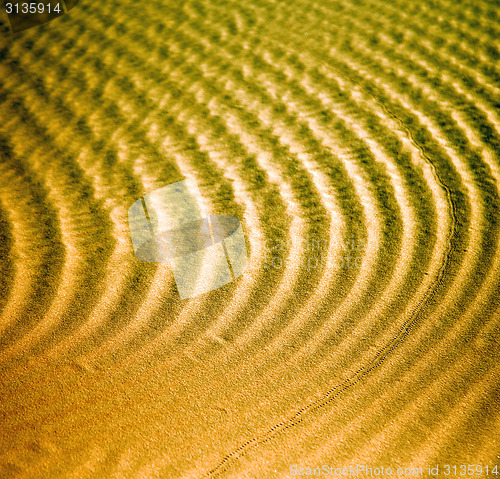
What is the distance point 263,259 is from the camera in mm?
2162

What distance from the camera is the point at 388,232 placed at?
224 cm

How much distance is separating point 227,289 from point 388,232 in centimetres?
85

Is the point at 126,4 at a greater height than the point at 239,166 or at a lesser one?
greater

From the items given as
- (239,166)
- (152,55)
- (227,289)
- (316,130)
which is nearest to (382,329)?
(227,289)

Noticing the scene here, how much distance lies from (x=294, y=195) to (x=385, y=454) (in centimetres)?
138

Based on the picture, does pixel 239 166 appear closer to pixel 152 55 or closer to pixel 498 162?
pixel 498 162

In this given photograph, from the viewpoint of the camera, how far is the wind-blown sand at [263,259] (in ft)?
5.10

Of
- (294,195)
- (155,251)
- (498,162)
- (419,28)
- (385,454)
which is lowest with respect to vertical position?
(385,454)

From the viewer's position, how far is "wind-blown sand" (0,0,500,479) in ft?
5.10

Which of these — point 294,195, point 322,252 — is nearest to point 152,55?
point 294,195

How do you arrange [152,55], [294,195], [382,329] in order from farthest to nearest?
[152,55] < [294,195] < [382,329]

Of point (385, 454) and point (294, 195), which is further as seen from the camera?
point (294, 195)

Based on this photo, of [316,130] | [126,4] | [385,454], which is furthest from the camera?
[126,4]

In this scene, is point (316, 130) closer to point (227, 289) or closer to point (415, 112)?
point (415, 112)
